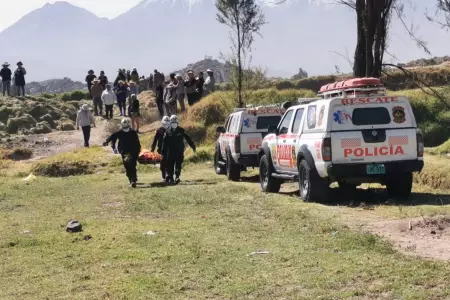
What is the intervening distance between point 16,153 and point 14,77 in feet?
33.0

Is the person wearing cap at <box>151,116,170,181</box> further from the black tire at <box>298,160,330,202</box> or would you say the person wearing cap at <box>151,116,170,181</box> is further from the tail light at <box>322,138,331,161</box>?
the tail light at <box>322,138,331,161</box>

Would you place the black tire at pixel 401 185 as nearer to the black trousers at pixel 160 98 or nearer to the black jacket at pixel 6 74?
the black trousers at pixel 160 98

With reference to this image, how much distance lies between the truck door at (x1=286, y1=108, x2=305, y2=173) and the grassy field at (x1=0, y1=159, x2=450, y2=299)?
76 cm

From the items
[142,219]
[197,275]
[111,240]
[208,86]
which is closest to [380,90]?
[142,219]

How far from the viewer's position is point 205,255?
7781 mm

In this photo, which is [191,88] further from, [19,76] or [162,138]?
[162,138]

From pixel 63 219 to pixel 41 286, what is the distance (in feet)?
16.0

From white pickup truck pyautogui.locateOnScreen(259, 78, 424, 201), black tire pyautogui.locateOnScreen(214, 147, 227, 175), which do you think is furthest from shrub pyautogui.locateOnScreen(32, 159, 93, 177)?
white pickup truck pyautogui.locateOnScreen(259, 78, 424, 201)

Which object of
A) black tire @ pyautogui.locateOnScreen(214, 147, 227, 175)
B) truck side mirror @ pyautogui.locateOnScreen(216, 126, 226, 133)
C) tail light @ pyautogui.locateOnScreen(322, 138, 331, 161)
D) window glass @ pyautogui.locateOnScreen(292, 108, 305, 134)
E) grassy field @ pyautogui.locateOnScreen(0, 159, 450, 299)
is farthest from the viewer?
black tire @ pyautogui.locateOnScreen(214, 147, 227, 175)

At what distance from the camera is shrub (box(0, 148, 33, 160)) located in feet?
89.7

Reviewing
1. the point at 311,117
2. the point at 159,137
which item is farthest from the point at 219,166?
the point at 311,117

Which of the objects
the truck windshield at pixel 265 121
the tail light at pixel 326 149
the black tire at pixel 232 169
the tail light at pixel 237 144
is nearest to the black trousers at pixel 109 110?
the black tire at pixel 232 169

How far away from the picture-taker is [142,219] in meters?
11.1

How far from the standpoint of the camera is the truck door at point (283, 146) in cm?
1345
